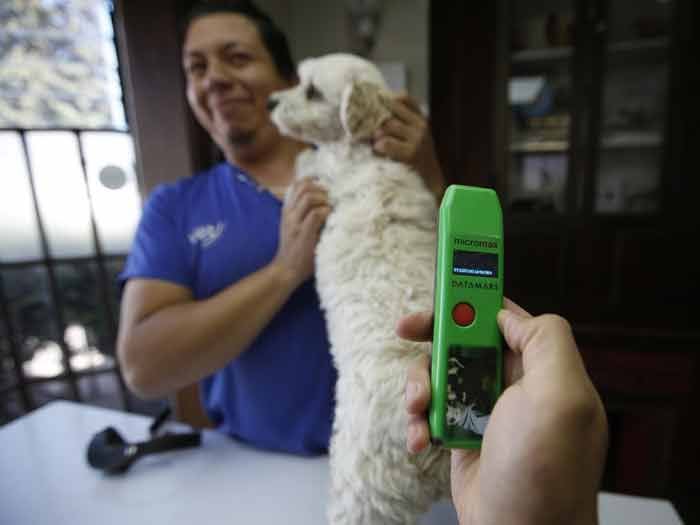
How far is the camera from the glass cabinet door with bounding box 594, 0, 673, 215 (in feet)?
4.55

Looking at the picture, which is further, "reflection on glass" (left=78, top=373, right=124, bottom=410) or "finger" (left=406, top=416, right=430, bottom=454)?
Answer: "reflection on glass" (left=78, top=373, right=124, bottom=410)

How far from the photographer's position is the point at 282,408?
0.76 metres

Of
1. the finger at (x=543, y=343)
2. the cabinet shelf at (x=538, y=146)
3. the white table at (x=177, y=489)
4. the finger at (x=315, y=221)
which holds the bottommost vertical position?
the white table at (x=177, y=489)

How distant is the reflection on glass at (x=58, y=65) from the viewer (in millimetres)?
869

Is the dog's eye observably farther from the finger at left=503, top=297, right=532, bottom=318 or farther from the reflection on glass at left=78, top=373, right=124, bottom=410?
the reflection on glass at left=78, top=373, right=124, bottom=410

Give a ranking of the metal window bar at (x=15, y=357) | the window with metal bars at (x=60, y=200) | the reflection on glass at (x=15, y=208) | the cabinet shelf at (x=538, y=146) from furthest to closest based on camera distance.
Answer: the cabinet shelf at (x=538, y=146), the metal window bar at (x=15, y=357), the reflection on glass at (x=15, y=208), the window with metal bars at (x=60, y=200)

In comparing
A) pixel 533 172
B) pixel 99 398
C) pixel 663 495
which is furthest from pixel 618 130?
pixel 99 398

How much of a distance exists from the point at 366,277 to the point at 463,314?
27 cm

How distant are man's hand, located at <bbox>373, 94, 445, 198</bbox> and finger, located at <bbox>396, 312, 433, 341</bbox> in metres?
0.36

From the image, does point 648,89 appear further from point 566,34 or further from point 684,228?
point 684,228

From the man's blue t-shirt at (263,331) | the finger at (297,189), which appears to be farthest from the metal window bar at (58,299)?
the finger at (297,189)

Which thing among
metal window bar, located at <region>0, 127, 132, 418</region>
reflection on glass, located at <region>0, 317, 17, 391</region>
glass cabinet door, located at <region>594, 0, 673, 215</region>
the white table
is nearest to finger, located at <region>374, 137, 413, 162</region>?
the white table

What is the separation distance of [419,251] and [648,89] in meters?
1.41

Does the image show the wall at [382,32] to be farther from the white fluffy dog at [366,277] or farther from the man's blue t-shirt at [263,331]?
the man's blue t-shirt at [263,331]
